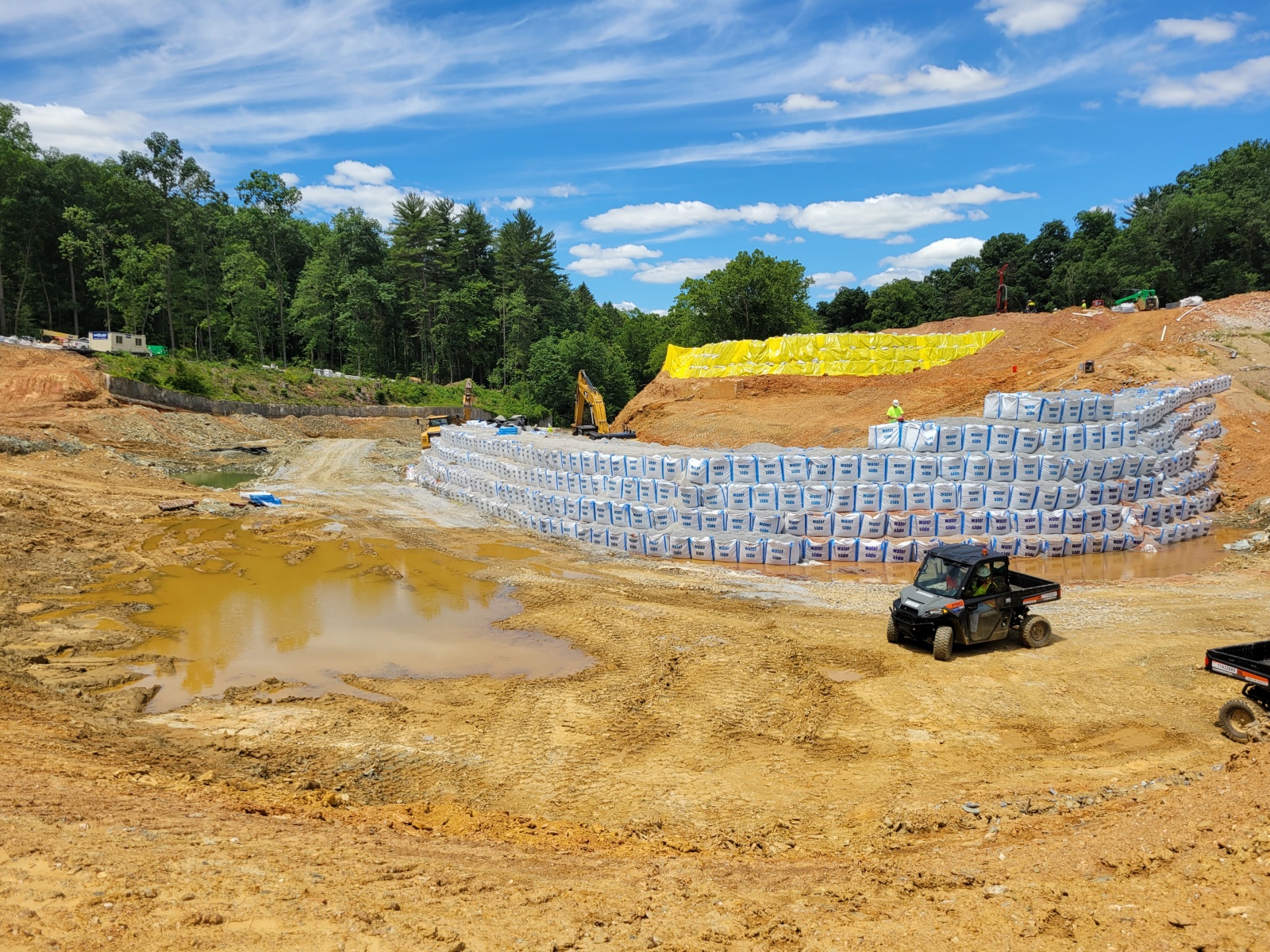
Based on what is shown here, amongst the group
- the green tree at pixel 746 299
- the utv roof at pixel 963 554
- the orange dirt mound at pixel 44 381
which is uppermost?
the green tree at pixel 746 299

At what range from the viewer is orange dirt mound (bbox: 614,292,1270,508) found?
30.6m

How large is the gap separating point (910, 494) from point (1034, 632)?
7128mm

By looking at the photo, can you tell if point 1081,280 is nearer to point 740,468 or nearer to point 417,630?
point 740,468

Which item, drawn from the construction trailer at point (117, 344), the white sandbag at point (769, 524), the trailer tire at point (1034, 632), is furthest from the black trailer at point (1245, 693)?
the construction trailer at point (117, 344)

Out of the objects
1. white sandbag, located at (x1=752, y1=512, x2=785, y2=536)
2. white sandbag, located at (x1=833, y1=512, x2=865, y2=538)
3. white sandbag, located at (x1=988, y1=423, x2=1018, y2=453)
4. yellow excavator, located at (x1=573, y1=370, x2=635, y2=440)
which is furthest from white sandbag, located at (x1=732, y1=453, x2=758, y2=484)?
yellow excavator, located at (x1=573, y1=370, x2=635, y2=440)

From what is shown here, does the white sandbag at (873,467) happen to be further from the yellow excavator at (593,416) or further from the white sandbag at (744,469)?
the yellow excavator at (593,416)

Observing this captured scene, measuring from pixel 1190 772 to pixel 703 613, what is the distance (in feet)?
26.1

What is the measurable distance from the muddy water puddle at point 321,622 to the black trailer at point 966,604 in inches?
207

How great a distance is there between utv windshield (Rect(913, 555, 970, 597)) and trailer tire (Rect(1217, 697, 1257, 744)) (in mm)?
3532

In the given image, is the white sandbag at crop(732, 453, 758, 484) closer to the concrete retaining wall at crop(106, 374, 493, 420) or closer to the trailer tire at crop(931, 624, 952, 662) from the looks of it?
the trailer tire at crop(931, 624, 952, 662)

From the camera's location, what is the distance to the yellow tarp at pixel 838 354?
140ft

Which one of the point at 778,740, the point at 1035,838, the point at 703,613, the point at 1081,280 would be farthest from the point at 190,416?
the point at 1081,280

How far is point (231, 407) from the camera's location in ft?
147

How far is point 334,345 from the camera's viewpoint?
240ft
